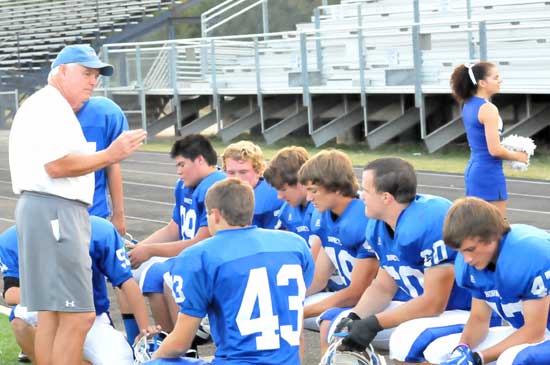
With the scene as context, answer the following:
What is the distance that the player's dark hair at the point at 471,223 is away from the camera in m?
3.81

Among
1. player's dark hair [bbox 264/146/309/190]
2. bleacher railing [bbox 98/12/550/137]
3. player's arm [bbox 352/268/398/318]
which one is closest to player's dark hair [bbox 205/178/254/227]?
player's arm [bbox 352/268/398/318]

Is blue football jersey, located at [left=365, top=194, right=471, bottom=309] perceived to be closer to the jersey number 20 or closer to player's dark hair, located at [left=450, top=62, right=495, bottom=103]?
the jersey number 20

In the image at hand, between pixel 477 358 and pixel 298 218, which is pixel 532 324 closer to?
pixel 477 358

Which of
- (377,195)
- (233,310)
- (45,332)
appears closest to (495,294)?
(377,195)

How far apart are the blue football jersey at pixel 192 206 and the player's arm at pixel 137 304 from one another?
876 mm

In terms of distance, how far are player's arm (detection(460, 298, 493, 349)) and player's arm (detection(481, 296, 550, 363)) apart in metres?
0.16

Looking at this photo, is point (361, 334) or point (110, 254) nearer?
point (361, 334)

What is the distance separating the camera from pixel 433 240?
440 cm

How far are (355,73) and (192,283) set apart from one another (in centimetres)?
1352

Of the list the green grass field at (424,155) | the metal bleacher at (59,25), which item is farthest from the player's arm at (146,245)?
the metal bleacher at (59,25)

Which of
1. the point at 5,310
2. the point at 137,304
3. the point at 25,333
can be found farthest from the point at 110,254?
the point at 5,310

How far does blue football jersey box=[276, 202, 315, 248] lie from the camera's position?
17.9ft

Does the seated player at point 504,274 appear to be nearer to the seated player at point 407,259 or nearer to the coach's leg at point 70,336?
the seated player at point 407,259

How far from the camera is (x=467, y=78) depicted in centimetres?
672
